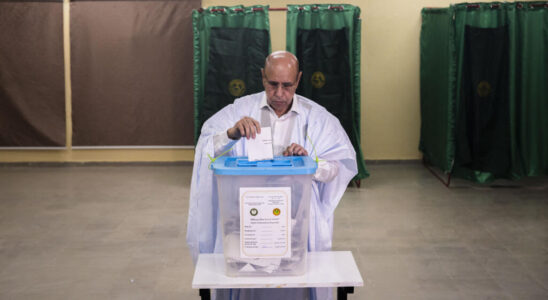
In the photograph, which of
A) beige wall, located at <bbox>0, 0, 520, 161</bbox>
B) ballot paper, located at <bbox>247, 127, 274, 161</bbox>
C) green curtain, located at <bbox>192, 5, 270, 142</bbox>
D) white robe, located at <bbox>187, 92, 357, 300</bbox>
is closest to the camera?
ballot paper, located at <bbox>247, 127, 274, 161</bbox>

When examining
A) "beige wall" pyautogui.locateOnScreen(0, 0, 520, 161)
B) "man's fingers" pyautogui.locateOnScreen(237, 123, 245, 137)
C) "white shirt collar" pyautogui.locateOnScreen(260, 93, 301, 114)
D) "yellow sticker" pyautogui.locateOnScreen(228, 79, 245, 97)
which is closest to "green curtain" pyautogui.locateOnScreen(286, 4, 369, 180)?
"yellow sticker" pyautogui.locateOnScreen(228, 79, 245, 97)

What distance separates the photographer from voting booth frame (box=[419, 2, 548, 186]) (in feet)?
18.9

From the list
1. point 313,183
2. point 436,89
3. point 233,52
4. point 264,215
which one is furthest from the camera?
point 436,89

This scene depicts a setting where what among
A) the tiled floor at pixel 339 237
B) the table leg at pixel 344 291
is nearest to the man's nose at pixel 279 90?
the table leg at pixel 344 291

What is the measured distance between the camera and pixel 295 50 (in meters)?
5.80

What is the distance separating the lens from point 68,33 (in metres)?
6.90

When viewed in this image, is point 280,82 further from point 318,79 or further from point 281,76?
point 318,79

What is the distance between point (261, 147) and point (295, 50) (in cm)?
392

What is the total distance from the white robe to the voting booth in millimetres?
406

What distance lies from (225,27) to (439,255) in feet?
9.67

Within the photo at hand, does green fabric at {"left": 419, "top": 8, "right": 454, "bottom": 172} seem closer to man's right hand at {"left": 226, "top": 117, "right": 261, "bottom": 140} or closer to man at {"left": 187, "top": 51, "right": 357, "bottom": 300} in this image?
man at {"left": 187, "top": 51, "right": 357, "bottom": 300}

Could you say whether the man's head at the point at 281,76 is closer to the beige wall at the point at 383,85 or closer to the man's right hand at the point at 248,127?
the man's right hand at the point at 248,127

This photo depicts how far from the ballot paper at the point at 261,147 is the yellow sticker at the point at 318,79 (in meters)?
3.83

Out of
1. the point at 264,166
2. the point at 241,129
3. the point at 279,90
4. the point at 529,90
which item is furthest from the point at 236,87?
the point at 264,166
